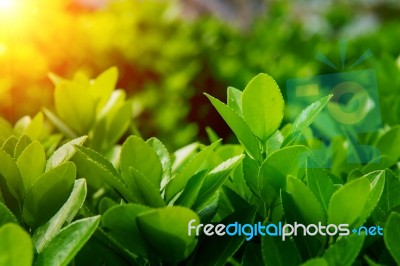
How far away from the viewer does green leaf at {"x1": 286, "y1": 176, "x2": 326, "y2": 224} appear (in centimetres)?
109

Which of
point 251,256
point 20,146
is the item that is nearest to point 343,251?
point 251,256

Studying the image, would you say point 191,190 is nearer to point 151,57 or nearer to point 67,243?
point 67,243

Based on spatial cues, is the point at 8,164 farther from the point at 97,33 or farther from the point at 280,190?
the point at 97,33

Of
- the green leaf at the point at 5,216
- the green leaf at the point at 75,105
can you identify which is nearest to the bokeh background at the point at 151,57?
the green leaf at the point at 75,105

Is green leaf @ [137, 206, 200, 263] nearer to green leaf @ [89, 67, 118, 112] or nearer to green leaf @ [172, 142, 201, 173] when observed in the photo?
green leaf @ [172, 142, 201, 173]

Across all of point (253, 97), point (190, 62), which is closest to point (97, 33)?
point (190, 62)

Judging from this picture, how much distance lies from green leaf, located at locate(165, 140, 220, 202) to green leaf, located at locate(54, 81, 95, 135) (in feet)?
2.28

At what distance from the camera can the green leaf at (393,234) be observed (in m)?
0.97

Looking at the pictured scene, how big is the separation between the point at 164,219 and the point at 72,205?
211 mm

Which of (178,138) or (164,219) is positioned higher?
(164,219)

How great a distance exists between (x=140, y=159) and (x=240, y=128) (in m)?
0.20

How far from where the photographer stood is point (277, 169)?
1.18 m

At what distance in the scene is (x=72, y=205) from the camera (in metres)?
1.11

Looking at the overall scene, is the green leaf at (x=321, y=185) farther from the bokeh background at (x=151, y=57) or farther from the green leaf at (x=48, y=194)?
the bokeh background at (x=151, y=57)
